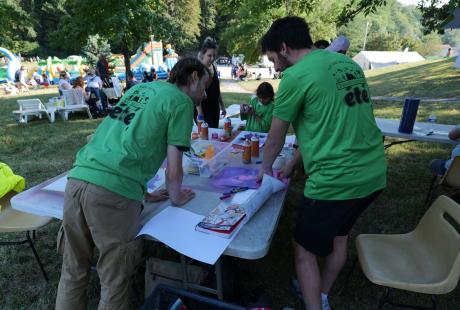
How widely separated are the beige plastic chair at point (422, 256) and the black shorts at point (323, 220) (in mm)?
352

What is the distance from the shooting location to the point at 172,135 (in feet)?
4.69

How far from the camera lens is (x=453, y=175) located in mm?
2646

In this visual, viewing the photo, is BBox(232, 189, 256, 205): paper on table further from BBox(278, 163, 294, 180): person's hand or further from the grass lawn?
the grass lawn

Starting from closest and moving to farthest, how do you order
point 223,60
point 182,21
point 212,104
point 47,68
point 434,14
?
1. point 212,104
2. point 434,14
3. point 47,68
4. point 182,21
5. point 223,60

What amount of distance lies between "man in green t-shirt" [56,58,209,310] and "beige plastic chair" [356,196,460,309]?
48.9 inches

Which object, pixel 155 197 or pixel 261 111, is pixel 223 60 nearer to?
pixel 261 111

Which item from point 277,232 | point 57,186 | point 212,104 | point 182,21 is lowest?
point 277,232

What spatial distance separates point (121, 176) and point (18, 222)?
151cm

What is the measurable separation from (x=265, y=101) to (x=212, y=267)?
6.28 ft

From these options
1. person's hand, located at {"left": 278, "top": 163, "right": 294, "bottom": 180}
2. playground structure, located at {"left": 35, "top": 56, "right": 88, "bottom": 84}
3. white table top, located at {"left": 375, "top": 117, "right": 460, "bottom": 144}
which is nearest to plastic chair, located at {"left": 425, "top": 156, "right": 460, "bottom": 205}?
white table top, located at {"left": 375, "top": 117, "right": 460, "bottom": 144}

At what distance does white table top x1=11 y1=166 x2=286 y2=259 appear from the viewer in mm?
1309

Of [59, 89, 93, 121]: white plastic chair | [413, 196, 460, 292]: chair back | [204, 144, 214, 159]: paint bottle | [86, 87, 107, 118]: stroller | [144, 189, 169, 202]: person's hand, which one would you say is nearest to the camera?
[413, 196, 460, 292]: chair back

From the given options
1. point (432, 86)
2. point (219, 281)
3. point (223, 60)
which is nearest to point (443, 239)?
point (219, 281)

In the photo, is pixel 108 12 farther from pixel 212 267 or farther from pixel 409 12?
pixel 409 12
